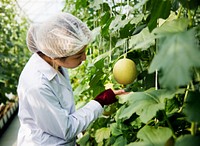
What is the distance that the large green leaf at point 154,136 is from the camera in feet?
2.85

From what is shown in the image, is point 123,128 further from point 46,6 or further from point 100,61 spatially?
point 46,6

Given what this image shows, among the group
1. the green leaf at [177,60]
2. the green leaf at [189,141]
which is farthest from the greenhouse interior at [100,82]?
the green leaf at [177,60]

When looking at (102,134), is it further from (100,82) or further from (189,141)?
(189,141)

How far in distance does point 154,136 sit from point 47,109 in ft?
2.15

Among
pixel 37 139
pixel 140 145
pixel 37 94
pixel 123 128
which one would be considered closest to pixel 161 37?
pixel 140 145

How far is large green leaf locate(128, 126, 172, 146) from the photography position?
2.85 feet

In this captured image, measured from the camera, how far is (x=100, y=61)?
1.50 m

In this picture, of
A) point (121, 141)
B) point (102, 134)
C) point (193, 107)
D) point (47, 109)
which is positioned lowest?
point (102, 134)

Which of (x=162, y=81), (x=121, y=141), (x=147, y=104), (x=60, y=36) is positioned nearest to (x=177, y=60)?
(x=162, y=81)

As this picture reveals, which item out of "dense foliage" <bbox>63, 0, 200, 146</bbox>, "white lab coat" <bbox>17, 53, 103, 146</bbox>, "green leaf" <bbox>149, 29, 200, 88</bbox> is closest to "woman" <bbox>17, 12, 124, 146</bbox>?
"white lab coat" <bbox>17, 53, 103, 146</bbox>

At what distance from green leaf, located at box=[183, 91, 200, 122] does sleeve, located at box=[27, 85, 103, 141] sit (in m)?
0.76

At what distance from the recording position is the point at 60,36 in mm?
1499

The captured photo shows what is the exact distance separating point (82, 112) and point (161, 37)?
0.91 m

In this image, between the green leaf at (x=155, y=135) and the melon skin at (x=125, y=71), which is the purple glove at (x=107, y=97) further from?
the green leaf at (x=155, y=135)
